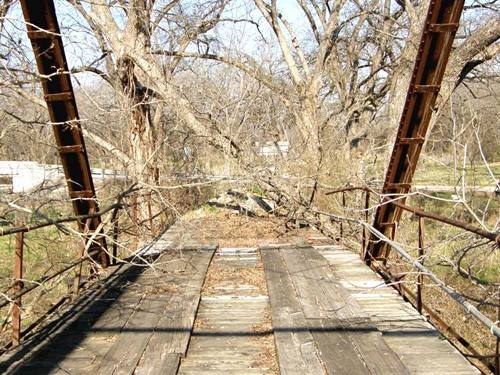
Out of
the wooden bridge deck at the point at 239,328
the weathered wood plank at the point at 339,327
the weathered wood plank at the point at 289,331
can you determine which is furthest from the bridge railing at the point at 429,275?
the weathered wood plank at the point at 289,331

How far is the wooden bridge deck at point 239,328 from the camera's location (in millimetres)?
3287

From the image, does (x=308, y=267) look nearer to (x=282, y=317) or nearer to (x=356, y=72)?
(x=282, y=317)

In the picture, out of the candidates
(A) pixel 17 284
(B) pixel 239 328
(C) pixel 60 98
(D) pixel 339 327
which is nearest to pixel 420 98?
(D) pixel 339 327

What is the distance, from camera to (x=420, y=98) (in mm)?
5023

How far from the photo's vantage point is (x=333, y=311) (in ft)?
14.1

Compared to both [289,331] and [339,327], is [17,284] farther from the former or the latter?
[339,327]

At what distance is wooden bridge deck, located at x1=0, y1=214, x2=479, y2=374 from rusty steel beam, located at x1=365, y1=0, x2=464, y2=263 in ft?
3.57

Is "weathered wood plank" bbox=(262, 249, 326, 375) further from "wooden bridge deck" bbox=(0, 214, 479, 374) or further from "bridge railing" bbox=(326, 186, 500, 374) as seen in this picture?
"bridge railing" bbox=(326, 186, 500, 374)

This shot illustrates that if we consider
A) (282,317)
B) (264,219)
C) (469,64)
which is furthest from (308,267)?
(469,64)

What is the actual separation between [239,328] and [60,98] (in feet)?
10.2

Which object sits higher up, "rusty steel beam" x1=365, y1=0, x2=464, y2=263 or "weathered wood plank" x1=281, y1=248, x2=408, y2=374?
"rusty steel beam" x1=365, y1=0, x2=464, y2=263

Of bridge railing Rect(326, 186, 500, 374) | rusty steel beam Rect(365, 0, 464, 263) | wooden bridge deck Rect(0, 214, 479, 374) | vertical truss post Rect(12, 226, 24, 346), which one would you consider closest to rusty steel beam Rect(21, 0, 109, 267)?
wooden bridge deck Rect(0, 214, 479, 374)

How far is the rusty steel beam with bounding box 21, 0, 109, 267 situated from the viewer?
440 cm

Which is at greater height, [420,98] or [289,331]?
[420,98]
